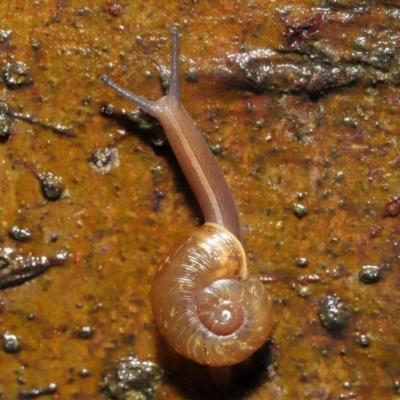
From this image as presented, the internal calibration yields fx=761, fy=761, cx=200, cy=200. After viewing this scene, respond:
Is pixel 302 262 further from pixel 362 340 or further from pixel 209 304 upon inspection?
pixel 209 304

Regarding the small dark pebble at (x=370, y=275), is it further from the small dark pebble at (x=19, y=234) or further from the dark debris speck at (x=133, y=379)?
the small dark pebble at (x=19, y=234)

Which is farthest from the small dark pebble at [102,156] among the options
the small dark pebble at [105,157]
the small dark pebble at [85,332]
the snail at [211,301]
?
the small dark pebble at [85,332]

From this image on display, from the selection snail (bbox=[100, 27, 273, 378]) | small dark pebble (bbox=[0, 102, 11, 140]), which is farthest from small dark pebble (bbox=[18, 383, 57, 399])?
small dark pebble (bbox=[0, 102, 11, 140])

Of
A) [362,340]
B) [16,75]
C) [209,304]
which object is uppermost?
[16,75]

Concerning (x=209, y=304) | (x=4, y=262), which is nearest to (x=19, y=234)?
(x=4, y=262)

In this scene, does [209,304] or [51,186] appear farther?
[51,186]

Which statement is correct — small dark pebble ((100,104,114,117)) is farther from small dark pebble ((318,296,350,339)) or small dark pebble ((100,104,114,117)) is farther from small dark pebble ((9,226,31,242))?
small dark pebble ((318,296,350,339))
